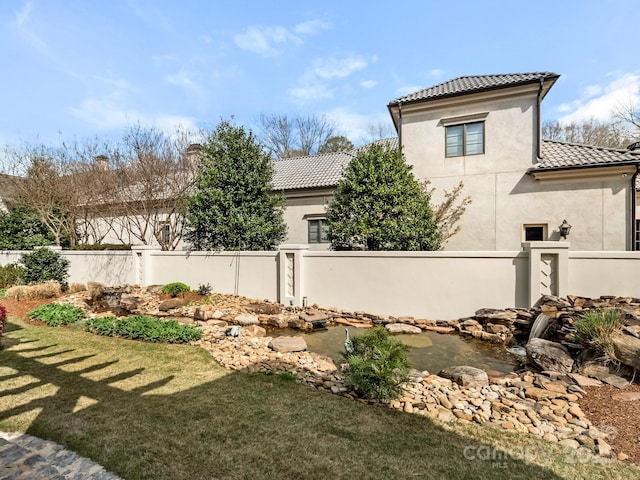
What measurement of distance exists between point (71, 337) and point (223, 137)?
25.6 ft

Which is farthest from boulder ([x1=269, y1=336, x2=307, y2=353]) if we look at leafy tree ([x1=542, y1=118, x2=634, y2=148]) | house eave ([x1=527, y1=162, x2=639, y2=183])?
leafy tree ([x1=542, y1=118, x2=634, y2=148])

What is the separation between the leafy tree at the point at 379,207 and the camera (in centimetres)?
964

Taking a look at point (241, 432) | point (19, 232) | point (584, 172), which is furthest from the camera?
point (19, 232)

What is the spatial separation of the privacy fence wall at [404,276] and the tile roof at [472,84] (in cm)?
653

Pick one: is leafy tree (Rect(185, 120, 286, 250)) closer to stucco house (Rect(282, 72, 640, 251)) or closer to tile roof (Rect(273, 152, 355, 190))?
tile roof (Rect(273, 152, 355, 190))

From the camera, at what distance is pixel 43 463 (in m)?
2.64

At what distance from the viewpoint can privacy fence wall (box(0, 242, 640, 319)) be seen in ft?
24.7

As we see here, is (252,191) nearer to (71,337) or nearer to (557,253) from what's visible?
(71,337)

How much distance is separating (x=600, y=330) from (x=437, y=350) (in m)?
2.80

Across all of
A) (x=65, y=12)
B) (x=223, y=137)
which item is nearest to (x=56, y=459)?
(x=65, y=12)

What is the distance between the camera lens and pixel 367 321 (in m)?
8.87

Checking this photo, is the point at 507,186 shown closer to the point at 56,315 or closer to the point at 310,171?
the point at 310,171

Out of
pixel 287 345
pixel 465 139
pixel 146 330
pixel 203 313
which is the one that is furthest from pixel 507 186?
pixel 146 330

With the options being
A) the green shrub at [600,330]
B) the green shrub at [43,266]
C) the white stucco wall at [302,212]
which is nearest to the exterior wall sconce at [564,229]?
the green shrub at [600,330]
